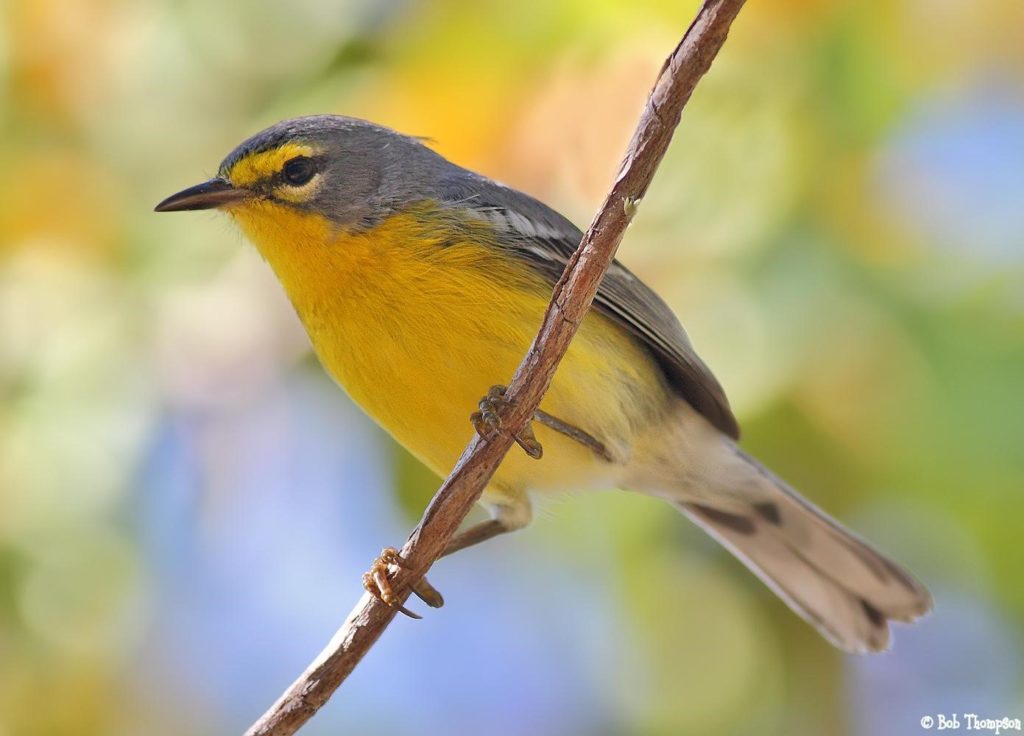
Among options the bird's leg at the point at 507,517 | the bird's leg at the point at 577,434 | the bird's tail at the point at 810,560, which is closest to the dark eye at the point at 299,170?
the bird's leg at the point at 577,434

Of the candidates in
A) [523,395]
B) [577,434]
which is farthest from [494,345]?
[523,395]

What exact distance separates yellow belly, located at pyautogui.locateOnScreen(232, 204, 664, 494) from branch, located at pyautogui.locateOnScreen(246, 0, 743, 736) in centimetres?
75

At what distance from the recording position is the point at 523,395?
2.80m

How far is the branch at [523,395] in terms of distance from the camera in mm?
2449

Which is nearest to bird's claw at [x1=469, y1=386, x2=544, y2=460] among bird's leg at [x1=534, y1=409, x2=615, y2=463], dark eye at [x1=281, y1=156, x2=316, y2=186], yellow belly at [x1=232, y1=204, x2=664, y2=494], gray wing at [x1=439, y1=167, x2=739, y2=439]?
bird's leg at [x1=534, y1=409, x2=615, y2=463]

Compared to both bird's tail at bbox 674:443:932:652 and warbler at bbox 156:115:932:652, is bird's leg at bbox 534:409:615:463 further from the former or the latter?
bird's tail at bbox 674:443:932:652

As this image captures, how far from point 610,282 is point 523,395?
1.35m

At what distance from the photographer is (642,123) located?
2459mm

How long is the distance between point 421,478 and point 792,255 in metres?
1.81

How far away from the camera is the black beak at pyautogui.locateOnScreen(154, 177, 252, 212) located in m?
4.02

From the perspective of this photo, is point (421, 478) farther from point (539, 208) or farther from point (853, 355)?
point (853, 355)

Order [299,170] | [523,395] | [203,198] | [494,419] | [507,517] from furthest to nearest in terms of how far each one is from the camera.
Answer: [507,517], [299,170], [203,198], [494,419], [523,395]

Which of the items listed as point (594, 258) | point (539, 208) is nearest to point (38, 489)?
point (539, 208)

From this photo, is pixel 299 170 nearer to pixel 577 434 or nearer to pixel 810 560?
pixel 577 434
